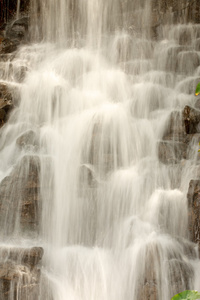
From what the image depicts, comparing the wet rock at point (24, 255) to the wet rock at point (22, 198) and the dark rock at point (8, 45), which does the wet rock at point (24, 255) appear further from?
the dark rock at point (8, 45)

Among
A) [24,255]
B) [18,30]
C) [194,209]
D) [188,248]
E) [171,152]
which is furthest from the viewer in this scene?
[18,30]

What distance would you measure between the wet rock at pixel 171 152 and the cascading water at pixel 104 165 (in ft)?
0.53

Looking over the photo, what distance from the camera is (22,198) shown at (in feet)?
24.2

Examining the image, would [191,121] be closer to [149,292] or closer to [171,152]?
[171,152]

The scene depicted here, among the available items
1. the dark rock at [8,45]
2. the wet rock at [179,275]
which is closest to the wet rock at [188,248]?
the wet rock at [179,275]

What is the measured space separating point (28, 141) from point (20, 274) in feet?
10.9

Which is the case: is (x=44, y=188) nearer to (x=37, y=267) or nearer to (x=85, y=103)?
(x=37, y=267)

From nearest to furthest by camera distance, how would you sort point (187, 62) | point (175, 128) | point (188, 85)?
point (175, 128) < point (188, 85) < point (187, 62)

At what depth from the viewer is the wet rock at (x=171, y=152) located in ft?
26.6

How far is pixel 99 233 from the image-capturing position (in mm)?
7320

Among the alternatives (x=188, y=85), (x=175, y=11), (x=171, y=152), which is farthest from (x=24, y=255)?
(x=175, y=11)

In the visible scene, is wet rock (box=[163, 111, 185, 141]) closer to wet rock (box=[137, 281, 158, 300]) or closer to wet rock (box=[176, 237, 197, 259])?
wet rock (box=[176, 237, 197, 259])

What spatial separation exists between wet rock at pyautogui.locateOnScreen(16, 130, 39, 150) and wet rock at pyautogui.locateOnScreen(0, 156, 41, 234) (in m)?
0.91

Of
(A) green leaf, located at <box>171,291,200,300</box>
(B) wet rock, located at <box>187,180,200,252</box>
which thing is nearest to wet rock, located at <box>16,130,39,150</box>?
(B) wet rock, located at <box>187,180,200,252</box>
